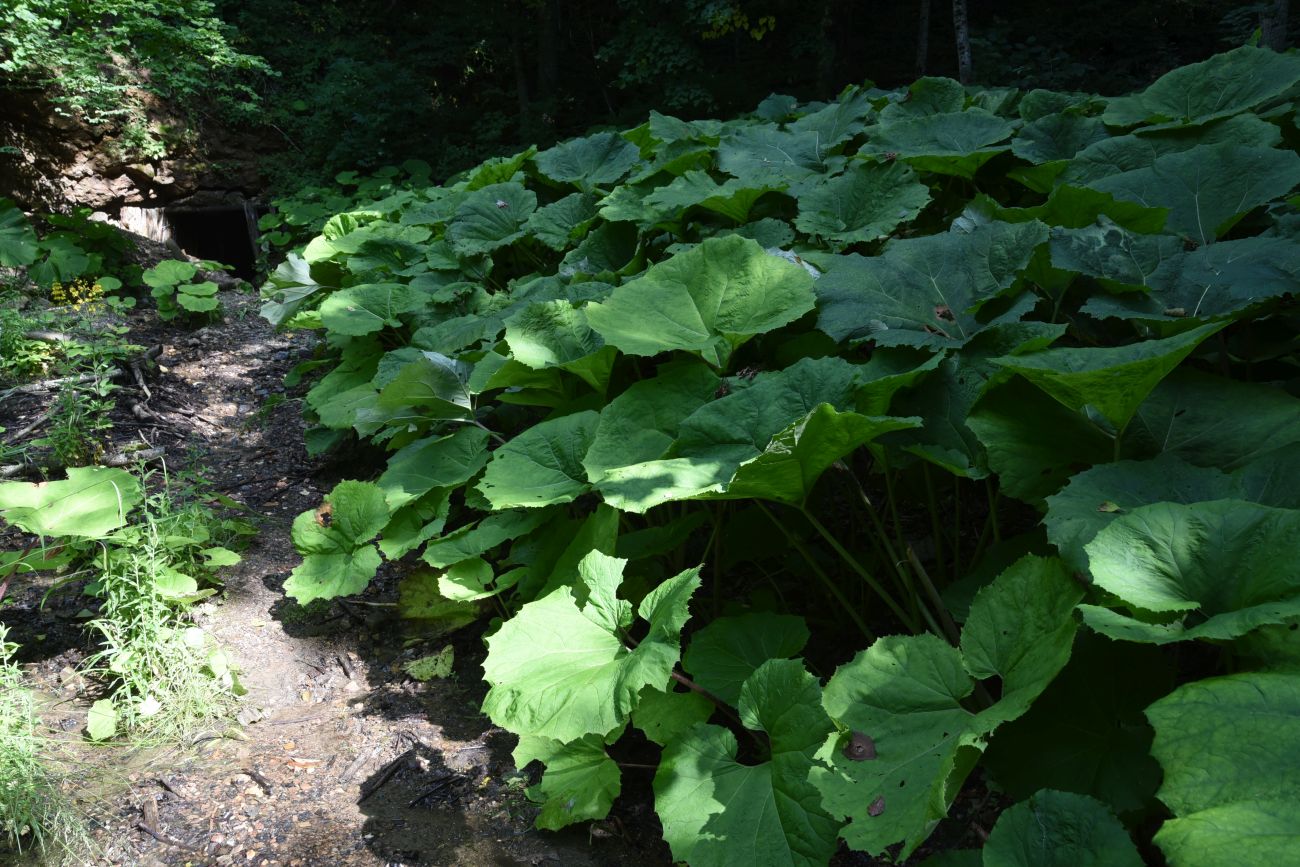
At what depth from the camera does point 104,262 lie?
7.27m

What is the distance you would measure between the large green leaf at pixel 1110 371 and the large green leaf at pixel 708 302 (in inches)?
25.8

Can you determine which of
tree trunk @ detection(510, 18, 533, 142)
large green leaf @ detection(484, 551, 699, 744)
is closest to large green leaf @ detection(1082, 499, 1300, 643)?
large green leaf @ detection(484, 551, 699, 744)

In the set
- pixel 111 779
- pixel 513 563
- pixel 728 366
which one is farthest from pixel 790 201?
pixel 111 779

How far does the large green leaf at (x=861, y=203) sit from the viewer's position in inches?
96.0

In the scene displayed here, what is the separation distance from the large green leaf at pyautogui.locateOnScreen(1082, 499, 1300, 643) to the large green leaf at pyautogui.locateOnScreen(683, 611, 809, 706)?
0.81m

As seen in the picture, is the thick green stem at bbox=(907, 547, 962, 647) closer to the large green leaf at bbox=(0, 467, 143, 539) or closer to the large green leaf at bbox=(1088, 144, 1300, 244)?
the large green leaf at bbox=(1088, 144, 1300, 244)

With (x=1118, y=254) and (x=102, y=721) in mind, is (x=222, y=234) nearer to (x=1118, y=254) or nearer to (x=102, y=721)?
(x=102, y=721)

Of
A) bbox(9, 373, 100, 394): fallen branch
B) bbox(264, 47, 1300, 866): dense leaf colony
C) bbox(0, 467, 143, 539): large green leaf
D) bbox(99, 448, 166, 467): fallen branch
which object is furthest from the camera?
bbox(9, 373, 100, 394): fallen branch

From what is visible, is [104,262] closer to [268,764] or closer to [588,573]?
[268,764]

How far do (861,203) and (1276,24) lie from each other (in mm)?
8395

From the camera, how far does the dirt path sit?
2.00 metres

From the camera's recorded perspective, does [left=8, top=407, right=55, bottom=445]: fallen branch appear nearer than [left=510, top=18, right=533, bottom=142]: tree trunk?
Yes

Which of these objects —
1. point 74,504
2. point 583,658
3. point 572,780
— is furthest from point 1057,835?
point 74,504

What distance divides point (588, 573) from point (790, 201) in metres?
1.64
